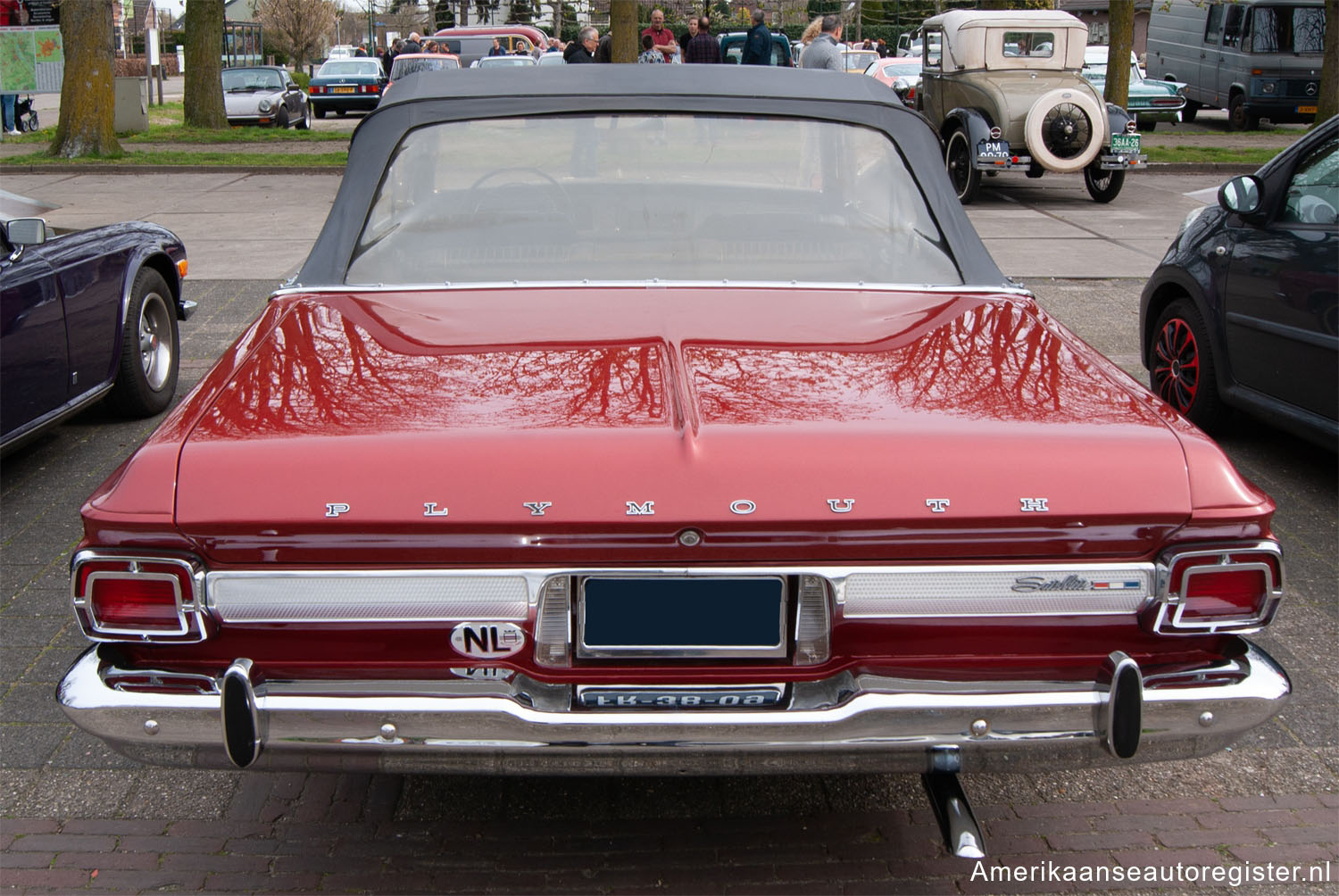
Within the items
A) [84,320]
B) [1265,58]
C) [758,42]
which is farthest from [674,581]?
[1265,58]

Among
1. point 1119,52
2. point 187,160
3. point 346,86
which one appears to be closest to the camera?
point 187,160

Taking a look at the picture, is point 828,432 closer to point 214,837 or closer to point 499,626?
point 499,626

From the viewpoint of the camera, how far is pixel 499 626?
2.26 m

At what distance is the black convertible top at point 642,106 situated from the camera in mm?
3395

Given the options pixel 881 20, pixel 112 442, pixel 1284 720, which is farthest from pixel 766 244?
pixel 881 20

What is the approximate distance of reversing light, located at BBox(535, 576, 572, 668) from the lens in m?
2.24

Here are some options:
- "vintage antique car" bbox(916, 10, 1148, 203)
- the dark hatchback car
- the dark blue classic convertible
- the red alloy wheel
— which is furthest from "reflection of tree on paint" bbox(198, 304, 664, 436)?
"vintage antique car" bbox(916, 10, 1148, 203)

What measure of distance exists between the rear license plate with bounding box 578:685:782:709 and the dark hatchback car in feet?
11.5

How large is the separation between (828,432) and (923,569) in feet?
0.96

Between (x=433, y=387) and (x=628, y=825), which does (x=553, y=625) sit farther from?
(x=628, y=825)

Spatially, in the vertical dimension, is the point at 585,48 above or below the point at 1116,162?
above

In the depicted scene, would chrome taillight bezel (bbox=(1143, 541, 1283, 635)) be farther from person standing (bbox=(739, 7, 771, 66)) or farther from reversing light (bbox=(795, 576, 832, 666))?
person standing (bbox=(739, 7, 771, 66))

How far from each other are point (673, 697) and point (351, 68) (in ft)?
102

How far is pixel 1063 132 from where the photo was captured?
1297 centimetres
